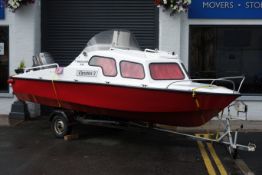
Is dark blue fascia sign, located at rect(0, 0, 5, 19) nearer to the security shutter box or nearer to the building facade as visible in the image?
the building facade

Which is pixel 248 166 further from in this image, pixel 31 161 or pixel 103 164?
pixel 31 161

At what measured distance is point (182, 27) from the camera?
541 inches

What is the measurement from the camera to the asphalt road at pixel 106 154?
8672mm

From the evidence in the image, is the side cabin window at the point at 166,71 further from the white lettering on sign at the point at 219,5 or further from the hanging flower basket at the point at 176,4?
the white lettering on sign at the point at 219,5

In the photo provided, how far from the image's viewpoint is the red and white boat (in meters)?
9.55

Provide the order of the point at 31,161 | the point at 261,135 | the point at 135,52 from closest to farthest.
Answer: the point at 31,161 < the point at 135,52 < the point at 261,135

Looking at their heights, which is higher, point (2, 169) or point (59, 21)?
A: point (59, 21)

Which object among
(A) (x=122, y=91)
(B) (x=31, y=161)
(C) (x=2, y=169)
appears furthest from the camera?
(A) (x=122, y=91)

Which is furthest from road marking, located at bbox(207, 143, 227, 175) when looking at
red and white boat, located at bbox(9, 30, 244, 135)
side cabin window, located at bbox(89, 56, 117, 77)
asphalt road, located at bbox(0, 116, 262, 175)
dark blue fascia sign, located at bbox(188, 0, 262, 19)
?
dark blue fascia sign, located at bbox(188, 0, 262, 19)

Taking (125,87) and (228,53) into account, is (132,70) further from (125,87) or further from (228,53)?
(228,53)

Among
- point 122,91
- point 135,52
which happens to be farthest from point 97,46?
point 122,91

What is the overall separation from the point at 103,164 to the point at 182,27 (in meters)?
5.82

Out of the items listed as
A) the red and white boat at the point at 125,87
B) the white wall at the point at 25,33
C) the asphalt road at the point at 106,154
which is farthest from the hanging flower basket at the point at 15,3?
the asphalt road at the point at 106,154

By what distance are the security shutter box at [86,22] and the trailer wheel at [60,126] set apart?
353 centimetres
